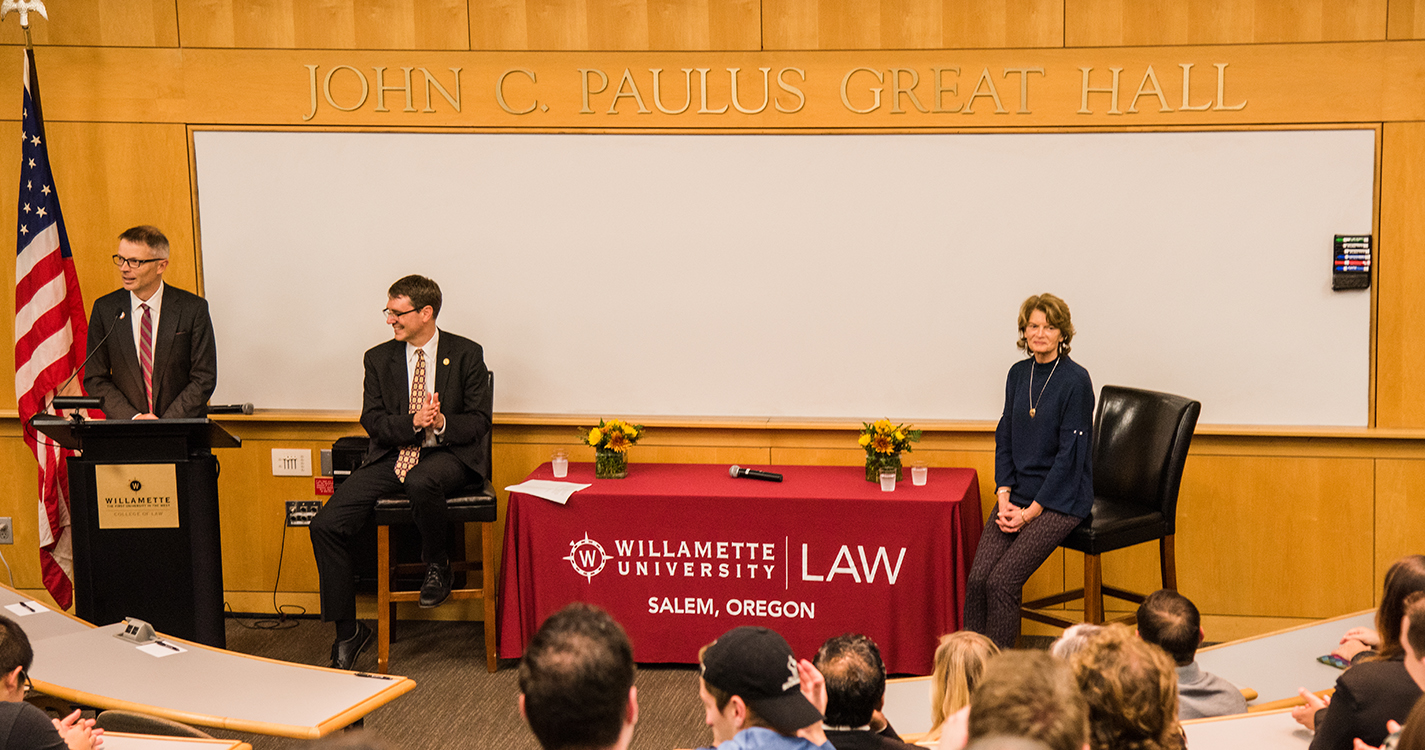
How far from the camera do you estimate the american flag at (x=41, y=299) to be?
4.80 metres

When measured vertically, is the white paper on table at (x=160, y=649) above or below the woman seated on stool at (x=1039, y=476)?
below

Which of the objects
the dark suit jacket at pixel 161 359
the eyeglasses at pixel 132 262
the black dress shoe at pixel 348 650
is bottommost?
the black dress shoe at pixel 348 650

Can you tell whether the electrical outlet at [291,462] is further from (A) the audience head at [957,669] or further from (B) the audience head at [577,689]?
(B) the audience head at [577,689]

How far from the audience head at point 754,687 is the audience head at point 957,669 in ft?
1.67

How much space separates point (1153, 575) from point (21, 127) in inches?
212

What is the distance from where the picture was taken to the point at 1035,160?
473 cm

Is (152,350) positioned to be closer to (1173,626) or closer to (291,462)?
(291,462)

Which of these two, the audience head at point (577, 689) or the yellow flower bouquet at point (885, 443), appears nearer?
the audience head at point (577, 689)

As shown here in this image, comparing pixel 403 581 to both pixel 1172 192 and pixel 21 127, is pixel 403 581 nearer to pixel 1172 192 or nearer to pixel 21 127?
pixel 21 127

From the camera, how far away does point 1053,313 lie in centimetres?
411

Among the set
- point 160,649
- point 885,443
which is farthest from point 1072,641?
Result: point 160,649

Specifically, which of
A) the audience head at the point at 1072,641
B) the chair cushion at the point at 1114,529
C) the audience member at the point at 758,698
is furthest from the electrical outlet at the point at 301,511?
the audience head at the point at 1072,641

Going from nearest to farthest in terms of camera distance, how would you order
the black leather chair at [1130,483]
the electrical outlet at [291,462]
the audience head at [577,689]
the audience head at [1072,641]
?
the audience head at [577,689] → the audience head at [1072,641] → the black leather chair at [1130,483] → the electrical outlet at [291,462]

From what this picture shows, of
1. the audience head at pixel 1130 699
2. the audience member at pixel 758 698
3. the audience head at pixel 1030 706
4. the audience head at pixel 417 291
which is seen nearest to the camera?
the audience head at pixel 1030 706
